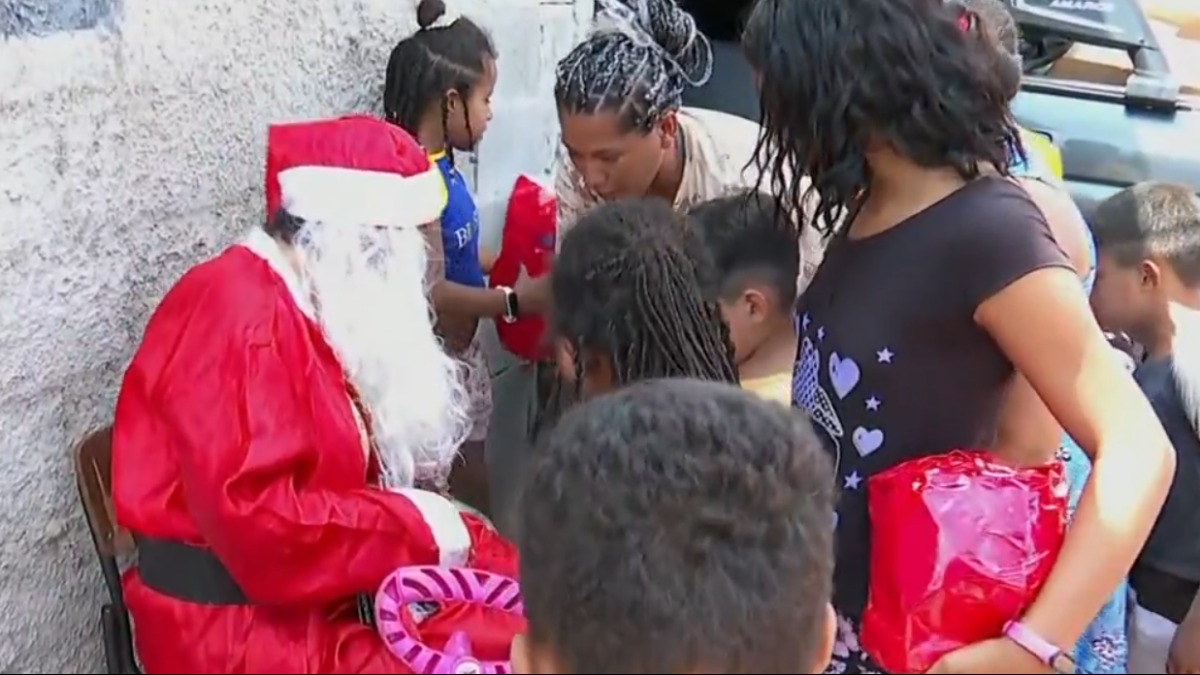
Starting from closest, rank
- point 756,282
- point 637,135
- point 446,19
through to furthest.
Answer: point 756,282
point 637,135
point 446,19

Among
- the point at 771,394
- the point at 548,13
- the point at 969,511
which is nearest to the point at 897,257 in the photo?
the point at 969,511

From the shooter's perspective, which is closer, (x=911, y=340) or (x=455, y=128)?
(x=911, y=340)

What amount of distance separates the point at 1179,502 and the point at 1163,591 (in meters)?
0.16

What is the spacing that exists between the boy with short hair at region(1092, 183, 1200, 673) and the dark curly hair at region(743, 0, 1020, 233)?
724 mm

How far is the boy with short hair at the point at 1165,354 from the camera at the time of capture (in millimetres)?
2350

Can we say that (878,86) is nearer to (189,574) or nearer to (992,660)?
(992,660)

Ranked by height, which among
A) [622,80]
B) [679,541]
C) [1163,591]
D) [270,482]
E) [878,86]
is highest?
[878,86]

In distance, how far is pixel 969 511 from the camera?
1.50 m

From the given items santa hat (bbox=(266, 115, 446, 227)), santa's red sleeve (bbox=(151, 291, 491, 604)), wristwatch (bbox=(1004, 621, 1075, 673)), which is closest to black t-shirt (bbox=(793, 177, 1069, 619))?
wristwatch (bbox=(1004, 621, 1075, 673))

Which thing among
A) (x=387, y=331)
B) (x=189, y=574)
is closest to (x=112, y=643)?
(x=189, y=574)

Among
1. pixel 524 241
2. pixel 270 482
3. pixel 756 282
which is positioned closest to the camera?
pixel 270 482

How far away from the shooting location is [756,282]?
2439mm

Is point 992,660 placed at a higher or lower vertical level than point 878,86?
lower

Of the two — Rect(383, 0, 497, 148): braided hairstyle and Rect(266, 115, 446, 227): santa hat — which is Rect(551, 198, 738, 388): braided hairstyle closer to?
Rect(266, 115, 446, 227): santa hat
